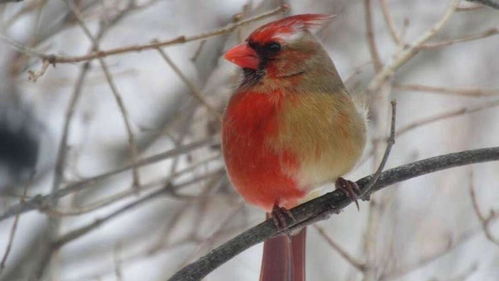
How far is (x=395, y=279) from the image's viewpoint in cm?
411

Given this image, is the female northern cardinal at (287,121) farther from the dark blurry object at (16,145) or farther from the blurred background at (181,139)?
the dark blurry object at (16,145)

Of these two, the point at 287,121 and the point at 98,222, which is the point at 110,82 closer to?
the point at 98,222

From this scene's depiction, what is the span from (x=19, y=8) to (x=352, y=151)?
190 cm

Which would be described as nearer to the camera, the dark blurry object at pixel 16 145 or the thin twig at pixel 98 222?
the thin twig at pixel 98 222

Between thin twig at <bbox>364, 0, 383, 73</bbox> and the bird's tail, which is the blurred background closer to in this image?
thin twig at <bbox>364, 0, 383, 73</bbox>

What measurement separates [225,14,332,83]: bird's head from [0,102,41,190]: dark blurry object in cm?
117

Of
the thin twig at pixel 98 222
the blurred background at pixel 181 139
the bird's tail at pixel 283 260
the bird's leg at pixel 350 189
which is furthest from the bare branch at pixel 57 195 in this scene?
Result: the bird's leg at pixel 350 189

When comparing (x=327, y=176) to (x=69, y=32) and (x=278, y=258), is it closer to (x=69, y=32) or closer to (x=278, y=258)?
(x=278, y=258)

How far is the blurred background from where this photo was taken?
3664 millimetres

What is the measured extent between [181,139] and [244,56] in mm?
998

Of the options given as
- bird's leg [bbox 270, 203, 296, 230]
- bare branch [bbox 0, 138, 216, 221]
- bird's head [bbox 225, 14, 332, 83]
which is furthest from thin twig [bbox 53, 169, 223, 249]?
bird's leg [bbox 270, 203, 296, 230]

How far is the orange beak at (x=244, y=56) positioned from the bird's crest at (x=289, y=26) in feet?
0.14

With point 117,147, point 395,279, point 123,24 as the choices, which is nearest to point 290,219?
point 395,279

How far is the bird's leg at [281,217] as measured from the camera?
2.78 m
